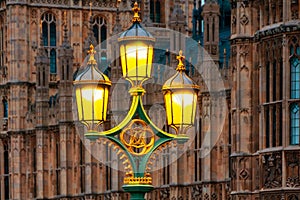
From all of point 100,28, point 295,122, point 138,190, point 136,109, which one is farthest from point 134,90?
point 100,28

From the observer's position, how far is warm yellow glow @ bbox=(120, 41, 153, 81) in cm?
2580

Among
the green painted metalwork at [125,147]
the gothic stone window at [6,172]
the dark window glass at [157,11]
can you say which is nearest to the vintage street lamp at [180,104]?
the green painted metalwork at [125,147]

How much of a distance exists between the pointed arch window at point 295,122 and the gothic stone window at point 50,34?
1798 inches

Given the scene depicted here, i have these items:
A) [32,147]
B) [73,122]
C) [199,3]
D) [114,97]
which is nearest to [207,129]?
[114,97]

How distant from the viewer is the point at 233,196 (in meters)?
44.6

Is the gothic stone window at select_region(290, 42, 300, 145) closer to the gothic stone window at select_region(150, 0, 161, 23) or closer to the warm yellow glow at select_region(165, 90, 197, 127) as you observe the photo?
the warm yellow glow at select_region(165, 90, 197, 127)

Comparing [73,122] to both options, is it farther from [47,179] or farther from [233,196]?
[233,196]

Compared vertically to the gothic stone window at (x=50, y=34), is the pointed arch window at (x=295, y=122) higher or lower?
lower

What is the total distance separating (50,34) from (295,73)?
46299 mm

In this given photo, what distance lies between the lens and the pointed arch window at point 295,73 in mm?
42156

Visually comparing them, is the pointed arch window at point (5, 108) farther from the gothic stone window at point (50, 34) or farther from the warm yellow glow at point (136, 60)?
the warm yellow glow at point (136, 60)

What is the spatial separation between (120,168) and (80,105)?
45.0 meters

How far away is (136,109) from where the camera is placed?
25891 millimetres

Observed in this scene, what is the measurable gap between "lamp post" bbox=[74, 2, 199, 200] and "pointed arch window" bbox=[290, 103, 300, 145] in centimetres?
1630
